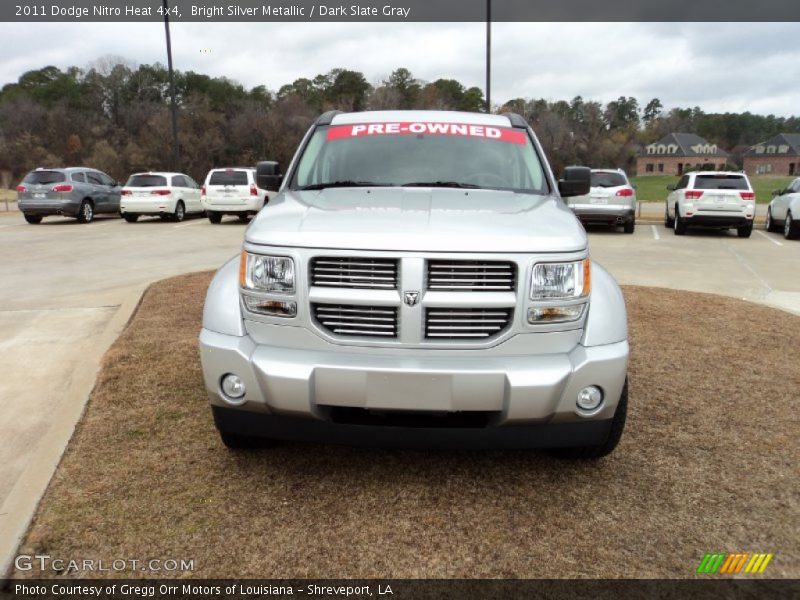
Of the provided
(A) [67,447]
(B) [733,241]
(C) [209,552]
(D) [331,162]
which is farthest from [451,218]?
(B) [733,241]

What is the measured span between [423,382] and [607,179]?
15281 mm

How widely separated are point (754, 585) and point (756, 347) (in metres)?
3.74

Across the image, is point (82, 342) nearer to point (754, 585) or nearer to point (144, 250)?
point (754, 585)

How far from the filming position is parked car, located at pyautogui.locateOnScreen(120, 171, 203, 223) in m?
19.4

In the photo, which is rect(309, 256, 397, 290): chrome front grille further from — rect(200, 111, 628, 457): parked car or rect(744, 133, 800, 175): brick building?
rect(744, 133, 800, 175): brick building

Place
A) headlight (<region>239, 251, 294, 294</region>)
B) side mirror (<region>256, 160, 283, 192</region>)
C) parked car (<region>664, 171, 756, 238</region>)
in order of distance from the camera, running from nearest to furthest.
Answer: headlight (<region>239, 251, 294, 294</region>)
side mirror (<region>256, 160, 283, 192</region>)
parked car (<region>664, 171, 756, 238</region>)

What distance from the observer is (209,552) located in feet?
8.89

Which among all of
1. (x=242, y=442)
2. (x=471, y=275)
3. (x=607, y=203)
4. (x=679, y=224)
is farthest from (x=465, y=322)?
(x=679, y=224)

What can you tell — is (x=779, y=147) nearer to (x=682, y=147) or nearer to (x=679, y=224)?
(x=682, y=147)

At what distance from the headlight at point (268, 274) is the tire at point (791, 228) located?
15.7 m

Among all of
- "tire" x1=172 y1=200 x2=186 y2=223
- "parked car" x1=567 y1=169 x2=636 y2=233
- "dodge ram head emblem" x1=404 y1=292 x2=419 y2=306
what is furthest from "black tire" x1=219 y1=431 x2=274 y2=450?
"tire" x1=172 y1=200 x2=186 y2=223

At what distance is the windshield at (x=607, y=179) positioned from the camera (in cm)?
1658

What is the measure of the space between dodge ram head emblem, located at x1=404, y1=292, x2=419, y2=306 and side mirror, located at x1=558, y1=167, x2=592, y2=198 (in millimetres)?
2092

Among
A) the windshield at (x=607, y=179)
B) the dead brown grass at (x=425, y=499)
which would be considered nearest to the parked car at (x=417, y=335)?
the dead brown grass at (x=425, y=499)
